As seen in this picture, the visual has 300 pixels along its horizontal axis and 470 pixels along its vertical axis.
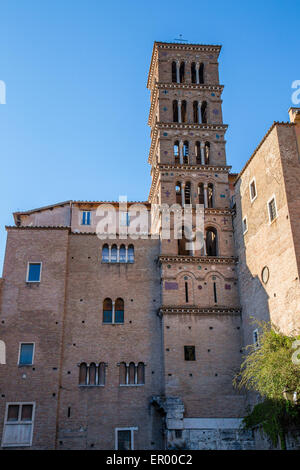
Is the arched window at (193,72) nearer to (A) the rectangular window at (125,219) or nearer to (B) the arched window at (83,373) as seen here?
(A) the rectangular window at (125,219)

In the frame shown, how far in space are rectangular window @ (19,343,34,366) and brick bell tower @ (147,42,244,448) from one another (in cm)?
731

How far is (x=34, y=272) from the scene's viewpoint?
104 feet

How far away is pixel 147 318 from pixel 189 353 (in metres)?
3.27

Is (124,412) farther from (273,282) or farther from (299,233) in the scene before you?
(299,233)

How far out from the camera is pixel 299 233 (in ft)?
83.3

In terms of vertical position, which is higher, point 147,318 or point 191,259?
point 191,259

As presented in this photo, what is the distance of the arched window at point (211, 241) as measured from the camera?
33.7 meters

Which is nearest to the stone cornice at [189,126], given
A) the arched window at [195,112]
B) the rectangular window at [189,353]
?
the arched window at [195,112]

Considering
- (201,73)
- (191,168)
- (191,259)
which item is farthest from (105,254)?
(201,73)

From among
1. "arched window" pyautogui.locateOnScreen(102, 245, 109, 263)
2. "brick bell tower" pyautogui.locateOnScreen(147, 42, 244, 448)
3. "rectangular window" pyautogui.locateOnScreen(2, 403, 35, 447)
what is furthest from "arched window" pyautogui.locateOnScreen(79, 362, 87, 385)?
"arched window" pyautogui.locateOnScreen(102, 245, 109, 263)

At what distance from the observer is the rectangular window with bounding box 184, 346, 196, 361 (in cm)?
2981

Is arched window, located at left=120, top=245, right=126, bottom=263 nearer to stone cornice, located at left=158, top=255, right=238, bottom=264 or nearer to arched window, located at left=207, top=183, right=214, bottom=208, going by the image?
stone cornice, located at left=158, top=255, right=238, bottom=264

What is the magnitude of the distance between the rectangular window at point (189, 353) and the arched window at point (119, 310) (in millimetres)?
4171

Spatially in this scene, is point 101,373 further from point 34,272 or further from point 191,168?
point 191,168
